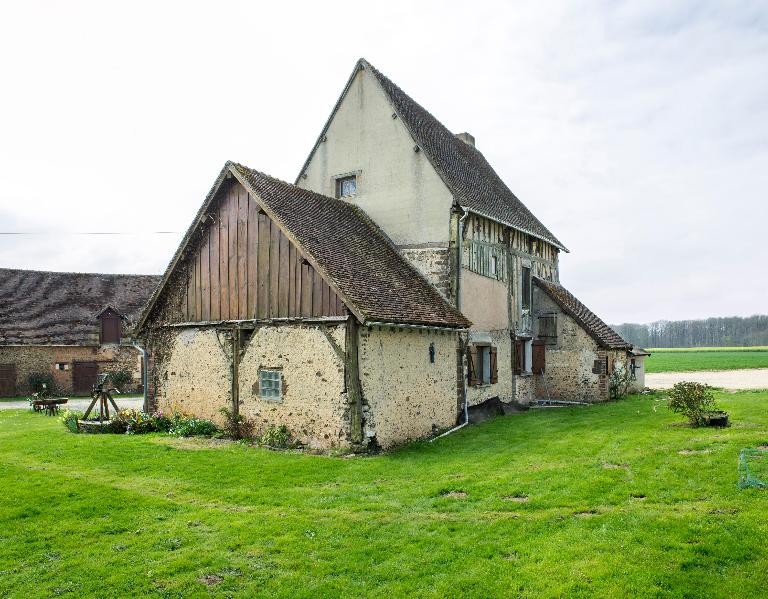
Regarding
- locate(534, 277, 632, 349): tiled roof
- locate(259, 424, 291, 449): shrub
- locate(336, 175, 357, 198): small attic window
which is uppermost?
locate(336, 175, 357, 198): small attic window

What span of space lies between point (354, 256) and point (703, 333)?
134m

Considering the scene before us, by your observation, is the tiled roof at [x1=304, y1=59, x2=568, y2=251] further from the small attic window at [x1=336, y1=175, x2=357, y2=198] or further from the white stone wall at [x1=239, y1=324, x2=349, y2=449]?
the white stone wall at [x1=239, y1=324, x2=349, y2=449]

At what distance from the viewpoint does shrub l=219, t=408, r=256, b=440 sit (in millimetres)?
15969

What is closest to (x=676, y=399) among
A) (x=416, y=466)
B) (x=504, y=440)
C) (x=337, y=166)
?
(x=504, y=440)

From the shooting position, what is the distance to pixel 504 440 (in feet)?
51.3

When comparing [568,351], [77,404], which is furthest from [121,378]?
[568,351]

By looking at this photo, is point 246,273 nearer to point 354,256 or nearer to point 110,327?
point 354,256

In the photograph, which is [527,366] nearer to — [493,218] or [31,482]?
[493,218]

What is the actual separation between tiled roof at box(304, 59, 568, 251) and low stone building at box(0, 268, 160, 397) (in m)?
22.1

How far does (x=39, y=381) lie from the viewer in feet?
107

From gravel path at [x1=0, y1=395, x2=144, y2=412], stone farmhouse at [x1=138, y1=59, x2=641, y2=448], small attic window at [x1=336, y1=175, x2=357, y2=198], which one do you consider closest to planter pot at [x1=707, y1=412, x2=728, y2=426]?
stone farmhouse at [x1=138, y1=59, x2=641, y2=448]

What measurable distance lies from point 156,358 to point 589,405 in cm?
1587

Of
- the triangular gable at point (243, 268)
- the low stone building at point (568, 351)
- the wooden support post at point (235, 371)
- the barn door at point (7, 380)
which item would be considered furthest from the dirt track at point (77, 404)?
the low stone building at point (568, 351)

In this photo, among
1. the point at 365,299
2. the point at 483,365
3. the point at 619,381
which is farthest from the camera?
the point at 619,381
